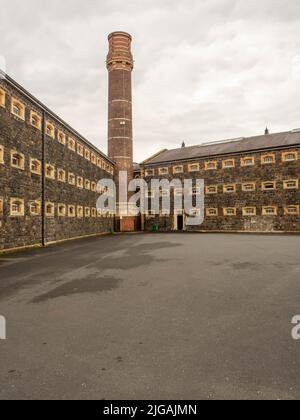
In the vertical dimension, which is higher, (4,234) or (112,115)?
(112,115)

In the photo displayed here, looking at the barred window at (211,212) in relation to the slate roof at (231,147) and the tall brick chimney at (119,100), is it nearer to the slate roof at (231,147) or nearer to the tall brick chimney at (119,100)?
the slate roof at (231,147)

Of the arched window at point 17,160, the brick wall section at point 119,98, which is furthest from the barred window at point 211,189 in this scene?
the arched window at point 17,160

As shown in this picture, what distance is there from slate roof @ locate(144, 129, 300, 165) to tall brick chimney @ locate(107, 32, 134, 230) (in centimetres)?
451

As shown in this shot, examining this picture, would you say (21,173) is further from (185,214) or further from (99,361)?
(185,214)

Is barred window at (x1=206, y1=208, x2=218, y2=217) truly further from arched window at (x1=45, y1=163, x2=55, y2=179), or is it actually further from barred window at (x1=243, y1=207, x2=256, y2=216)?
arched window at (x1=45, y1=163, x2=55, y2=179)

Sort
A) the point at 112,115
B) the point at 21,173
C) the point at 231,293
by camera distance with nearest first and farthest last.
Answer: the point at 231,293 → the point at 21,173 → the point at 112,115

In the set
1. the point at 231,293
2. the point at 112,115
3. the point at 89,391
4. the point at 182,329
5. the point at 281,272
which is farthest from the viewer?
the point at 112,115

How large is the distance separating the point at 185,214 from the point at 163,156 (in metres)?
→ 9.86

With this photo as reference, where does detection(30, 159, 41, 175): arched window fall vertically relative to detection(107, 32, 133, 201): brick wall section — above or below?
below

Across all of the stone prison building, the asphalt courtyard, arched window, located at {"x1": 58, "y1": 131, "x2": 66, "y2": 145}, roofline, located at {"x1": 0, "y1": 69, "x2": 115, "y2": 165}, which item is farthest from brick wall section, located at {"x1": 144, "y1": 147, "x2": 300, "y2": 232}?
the asphalt courtyard

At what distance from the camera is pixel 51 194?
787 inches

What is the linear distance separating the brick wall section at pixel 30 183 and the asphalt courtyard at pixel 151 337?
8.15m

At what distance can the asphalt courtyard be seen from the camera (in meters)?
2.96
